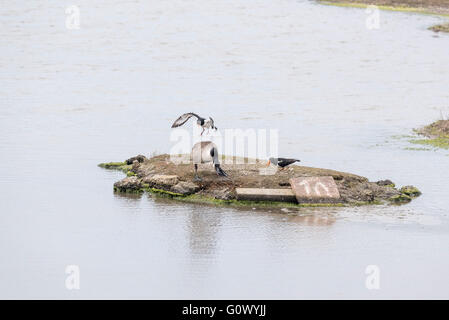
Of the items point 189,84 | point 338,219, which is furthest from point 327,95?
point 338,219

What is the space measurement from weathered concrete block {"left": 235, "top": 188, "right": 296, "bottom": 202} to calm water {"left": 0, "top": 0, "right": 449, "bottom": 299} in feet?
1.98

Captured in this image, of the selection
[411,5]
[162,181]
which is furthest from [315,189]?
[411,5]

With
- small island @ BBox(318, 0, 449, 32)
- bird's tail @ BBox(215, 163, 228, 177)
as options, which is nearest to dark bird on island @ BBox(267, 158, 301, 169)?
bird's tail @ BBox(215, 163, 228, 177)

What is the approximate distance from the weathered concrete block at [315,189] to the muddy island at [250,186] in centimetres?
4

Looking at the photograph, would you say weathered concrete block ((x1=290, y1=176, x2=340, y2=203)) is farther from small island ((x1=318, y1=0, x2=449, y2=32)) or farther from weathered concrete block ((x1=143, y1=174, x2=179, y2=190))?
small island ((x1=318, y1=0, x2=449, y2=32))

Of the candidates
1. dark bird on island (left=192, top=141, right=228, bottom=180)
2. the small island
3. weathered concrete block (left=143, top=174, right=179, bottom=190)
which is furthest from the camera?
the small island

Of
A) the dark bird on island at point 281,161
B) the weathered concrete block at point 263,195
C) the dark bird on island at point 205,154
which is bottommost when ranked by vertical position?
the weathered concrete block at point 263,195

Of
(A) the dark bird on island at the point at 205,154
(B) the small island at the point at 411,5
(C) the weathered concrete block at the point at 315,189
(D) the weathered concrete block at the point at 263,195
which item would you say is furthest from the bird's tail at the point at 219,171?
(B) the small island at the point at 411,5

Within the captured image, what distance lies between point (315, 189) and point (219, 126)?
11.3 m

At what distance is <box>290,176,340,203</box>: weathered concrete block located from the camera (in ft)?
78.0

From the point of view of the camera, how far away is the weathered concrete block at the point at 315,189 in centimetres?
2377

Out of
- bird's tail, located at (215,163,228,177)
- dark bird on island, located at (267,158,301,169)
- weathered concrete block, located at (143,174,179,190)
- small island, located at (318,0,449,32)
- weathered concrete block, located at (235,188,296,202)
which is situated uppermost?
small island, located at (318,0,449,32)

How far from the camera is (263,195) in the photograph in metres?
23.8

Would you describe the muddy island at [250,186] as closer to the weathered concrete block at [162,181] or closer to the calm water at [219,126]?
the weathered concrete block at [162,181]
